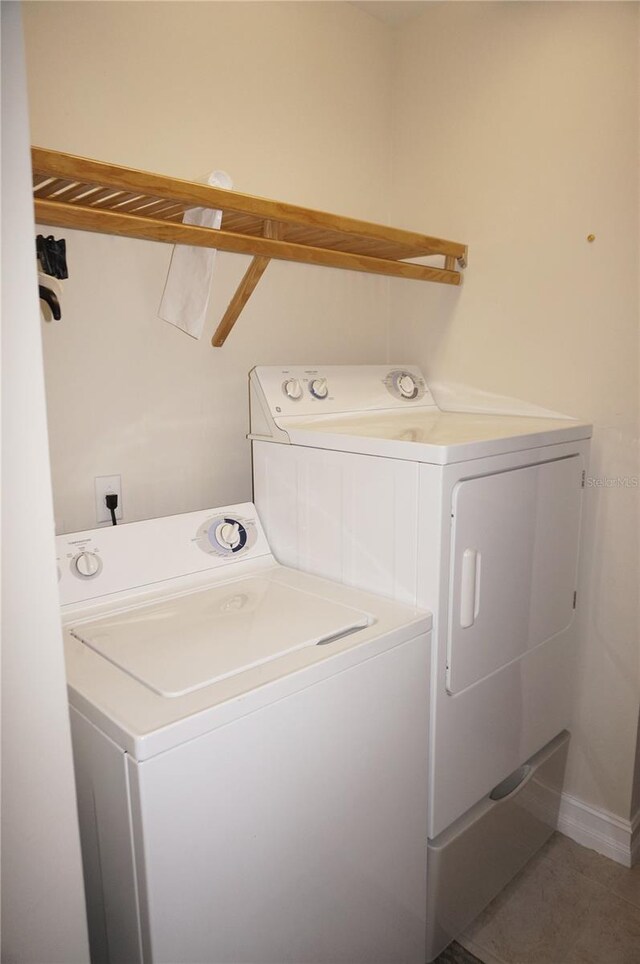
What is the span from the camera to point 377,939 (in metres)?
1.39

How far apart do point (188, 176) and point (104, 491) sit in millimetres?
889

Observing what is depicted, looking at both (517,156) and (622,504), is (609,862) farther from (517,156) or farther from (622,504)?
(517,156)

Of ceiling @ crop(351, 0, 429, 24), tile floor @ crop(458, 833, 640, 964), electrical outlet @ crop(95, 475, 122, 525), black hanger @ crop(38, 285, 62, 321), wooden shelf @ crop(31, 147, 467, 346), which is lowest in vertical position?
tile floor @ crop(458, 833, 640, 964)

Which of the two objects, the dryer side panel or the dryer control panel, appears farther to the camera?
the dryer control panel

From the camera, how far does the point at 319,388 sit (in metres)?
1.90

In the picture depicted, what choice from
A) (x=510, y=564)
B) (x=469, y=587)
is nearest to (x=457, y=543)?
(x=469, y=587)

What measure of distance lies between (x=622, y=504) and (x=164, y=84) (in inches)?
67.0

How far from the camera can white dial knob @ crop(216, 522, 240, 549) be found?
67.3 inches

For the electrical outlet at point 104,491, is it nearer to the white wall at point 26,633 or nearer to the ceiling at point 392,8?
the white wall at point 26,633

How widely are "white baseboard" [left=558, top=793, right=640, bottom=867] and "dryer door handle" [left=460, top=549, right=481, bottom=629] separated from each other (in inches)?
39.7

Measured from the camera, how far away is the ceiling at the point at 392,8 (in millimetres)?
2061

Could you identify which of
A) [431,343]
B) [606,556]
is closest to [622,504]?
[606,556]

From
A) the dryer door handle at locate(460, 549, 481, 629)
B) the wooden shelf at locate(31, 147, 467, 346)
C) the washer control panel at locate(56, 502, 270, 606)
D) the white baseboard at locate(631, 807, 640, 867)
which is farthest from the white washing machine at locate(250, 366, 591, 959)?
the wooden shelf at locate(31, 147, 467, 346)

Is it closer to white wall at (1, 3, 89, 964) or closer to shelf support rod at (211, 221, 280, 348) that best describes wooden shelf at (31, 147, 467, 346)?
shelf support rod at (211, 221, 280, 348)
